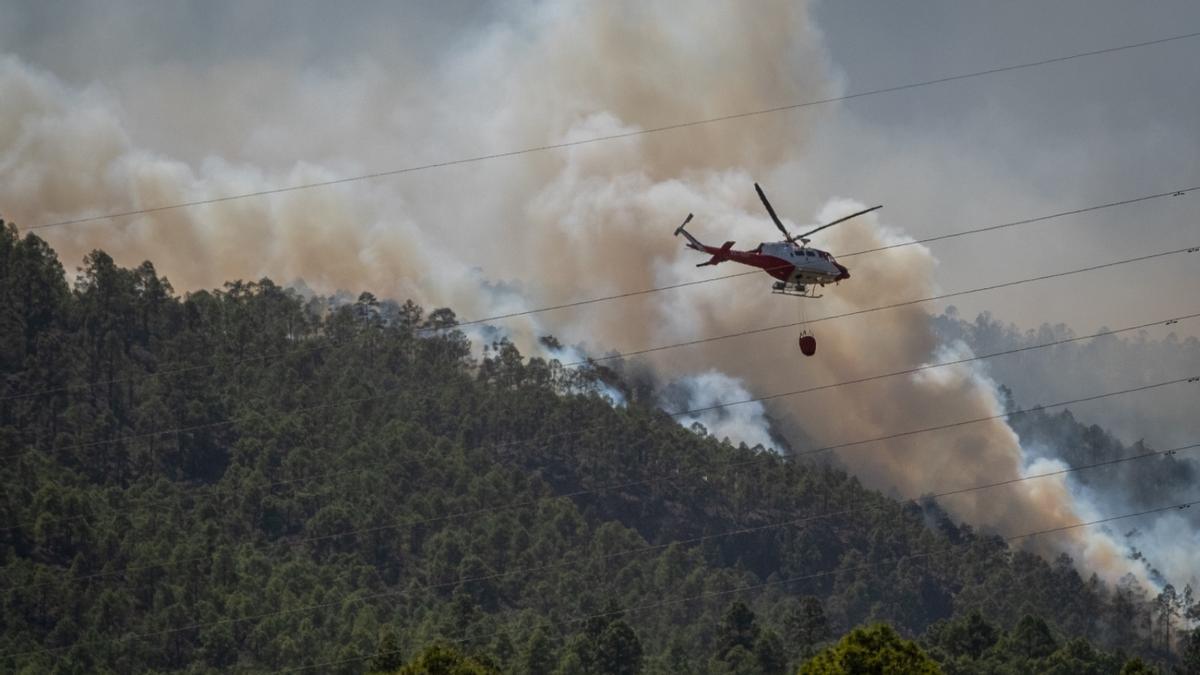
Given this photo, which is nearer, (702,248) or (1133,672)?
(702,248)

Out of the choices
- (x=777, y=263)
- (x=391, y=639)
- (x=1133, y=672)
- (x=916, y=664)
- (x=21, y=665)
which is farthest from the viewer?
(x=21, y=665)

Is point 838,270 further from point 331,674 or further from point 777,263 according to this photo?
point 331,674

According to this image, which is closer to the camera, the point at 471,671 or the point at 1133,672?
the point at 471,671

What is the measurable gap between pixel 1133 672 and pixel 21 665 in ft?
324

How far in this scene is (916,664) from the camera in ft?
391

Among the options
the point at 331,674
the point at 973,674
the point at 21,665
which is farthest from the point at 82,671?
the point at 973,674

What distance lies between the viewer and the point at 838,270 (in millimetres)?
108188

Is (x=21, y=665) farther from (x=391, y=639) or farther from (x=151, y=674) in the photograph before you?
(x=391, y=639)

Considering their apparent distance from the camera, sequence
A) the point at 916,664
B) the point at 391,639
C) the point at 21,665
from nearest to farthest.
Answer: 1. the point at 916,664
2. the point at 391,639
3. the point at 21,665

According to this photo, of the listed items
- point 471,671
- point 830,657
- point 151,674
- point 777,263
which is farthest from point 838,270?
point 151,674

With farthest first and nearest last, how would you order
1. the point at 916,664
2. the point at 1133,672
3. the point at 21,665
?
the point at 21,665
the point at 1133,672
the point at 916,664

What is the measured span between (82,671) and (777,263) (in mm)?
108189

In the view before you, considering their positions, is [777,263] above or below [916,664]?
above

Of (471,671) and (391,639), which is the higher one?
(391,639)
